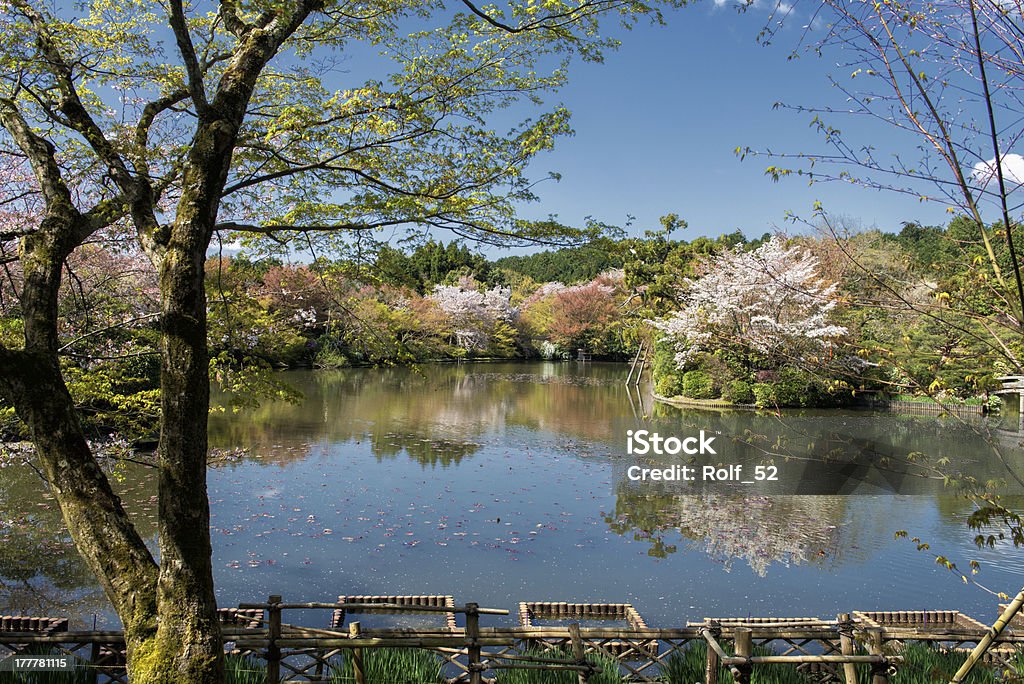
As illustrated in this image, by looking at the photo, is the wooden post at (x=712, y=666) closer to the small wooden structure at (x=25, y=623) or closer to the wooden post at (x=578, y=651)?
the wooden post at (x=578, y=651)

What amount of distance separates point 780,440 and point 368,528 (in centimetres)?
501

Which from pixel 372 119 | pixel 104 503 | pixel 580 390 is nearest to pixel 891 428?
pixel 580 390

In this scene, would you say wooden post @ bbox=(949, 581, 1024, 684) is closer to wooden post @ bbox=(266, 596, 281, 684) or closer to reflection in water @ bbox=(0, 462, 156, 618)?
wooden post @ bbox=(266, 596, 281, 684)

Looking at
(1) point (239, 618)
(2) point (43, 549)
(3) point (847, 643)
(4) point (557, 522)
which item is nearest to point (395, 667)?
(1) point (239, 618)

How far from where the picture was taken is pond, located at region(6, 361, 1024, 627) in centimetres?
527

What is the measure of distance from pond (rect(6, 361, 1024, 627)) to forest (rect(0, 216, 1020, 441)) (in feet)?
1.37

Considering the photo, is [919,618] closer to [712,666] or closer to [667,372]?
[712,666]

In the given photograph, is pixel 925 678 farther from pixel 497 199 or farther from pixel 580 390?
pixel 580 390

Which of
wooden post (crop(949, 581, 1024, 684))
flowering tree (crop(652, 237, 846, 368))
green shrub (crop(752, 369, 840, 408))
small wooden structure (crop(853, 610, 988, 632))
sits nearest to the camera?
wooden post (crop(949, 581, 1024, 684))

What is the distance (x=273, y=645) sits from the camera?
10.9 ft

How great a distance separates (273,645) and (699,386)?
14532 millimetres

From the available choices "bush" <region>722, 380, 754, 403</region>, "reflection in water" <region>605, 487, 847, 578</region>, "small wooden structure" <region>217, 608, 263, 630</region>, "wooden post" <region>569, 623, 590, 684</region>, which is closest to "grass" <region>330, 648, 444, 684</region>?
A: "wooden post" <region>569, 623, 590, 684</region>

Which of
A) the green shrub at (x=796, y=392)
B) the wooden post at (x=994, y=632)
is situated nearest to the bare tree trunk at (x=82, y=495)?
the wooden post at (x=994, y=632)

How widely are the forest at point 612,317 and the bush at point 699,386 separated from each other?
5cm
